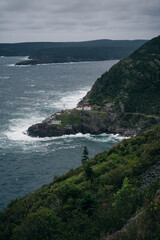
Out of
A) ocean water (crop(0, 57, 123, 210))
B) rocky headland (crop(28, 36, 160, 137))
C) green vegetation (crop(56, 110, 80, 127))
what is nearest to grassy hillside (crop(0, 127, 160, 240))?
ocean water (crop(0, 57, 123, 210))

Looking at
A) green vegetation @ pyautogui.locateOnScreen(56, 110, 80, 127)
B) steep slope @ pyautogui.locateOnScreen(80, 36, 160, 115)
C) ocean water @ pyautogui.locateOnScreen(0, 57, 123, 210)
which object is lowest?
ocean water @ pyautogui.locateOnScreen(0, 57, 123, 210)

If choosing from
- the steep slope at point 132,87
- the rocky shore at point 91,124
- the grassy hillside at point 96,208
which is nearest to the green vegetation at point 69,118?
the rocky shore at point 91,124

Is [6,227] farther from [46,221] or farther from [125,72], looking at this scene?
[125,72]

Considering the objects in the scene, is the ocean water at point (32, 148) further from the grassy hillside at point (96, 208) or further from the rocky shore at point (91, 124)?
the grassy hillside at point (96, 208)

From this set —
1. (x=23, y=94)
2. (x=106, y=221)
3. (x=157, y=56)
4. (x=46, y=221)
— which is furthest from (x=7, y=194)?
(x=157, y=56)

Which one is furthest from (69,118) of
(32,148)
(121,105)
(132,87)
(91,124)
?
(132,87)

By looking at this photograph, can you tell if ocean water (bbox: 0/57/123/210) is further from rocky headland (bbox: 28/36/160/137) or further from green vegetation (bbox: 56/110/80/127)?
green vegetation (bbox: 56/110/80/127)
